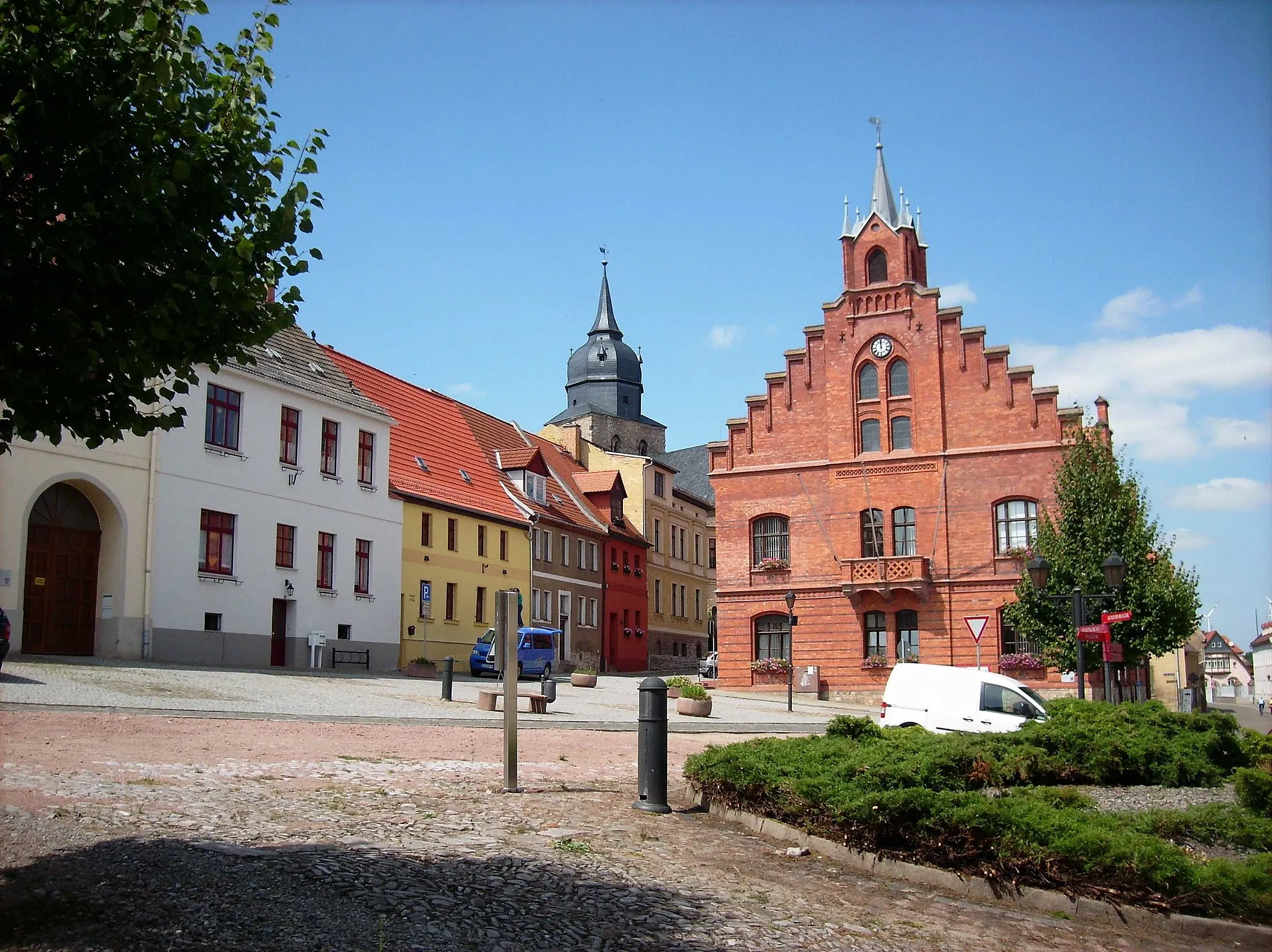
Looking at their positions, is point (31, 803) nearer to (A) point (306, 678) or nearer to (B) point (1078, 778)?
(B) point (1078, 778)

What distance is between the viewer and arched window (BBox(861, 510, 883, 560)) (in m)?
43.1

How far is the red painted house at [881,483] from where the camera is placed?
4131 cm

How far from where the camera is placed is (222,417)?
32312 mm

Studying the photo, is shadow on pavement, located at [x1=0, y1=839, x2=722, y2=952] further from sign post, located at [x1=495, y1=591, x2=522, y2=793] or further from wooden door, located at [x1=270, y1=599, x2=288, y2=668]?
wooden door, located at [x1=270, y1=599, x2=288, y2=668]

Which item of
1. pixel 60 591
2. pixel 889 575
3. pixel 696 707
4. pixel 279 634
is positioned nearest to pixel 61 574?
pixel 60 591

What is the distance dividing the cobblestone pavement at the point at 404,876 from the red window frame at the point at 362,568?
84.3 feet

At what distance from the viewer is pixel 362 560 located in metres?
38.2

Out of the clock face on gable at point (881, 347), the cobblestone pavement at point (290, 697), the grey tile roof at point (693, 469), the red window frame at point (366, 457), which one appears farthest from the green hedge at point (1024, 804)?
the grey tile roof at point (693, 469)

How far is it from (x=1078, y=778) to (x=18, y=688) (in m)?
16.1

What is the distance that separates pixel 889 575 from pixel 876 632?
234 cm

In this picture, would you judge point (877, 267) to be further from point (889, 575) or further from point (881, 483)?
point (889, 575)

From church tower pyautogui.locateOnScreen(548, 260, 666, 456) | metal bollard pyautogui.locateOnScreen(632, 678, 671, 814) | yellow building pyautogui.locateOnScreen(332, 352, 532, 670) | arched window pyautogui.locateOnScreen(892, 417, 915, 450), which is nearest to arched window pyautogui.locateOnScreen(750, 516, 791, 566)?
arched window pyautogui.locateOnScreen(892, 417, 915, 450)

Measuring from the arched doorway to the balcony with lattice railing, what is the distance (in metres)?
24.6

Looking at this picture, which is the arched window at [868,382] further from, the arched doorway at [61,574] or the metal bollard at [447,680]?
the arched doorway at [61,574]
